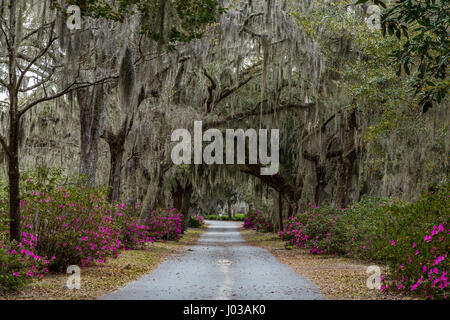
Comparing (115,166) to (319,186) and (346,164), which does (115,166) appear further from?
(319,186)

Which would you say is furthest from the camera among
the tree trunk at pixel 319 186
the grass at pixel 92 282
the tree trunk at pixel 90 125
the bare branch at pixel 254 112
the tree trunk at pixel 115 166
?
the tree trunk at pixel 319 186

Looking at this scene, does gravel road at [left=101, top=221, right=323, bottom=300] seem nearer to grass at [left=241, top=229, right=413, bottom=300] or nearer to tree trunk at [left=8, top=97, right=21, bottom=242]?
grass at [left=241, top=229, right=413, bottom=300]

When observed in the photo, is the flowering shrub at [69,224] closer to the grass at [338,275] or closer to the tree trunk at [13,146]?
the tree trunk at [13,146]

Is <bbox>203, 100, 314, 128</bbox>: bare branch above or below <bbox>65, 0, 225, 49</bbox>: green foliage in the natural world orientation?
below

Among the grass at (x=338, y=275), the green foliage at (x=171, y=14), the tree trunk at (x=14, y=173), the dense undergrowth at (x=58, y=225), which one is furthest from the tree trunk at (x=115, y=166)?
the tree trunk at (x=14, y=173)

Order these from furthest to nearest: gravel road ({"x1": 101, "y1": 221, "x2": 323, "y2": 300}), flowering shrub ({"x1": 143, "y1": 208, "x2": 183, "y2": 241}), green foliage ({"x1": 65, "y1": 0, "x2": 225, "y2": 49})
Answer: flowering shrub ({"x1": 143, "y1": 208, "x2": 183, "y2": 241}) → green foliage ({"x1": 65, "y1": 0, "x2": 225, "y2": 49}) → gravel road ({"x1": 101, "y1": 221, "x2": 323, "y2": 300})

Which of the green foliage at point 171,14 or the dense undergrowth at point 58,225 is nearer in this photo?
the dense undergrowth at point 58,225

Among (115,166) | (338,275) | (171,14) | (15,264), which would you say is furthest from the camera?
(115,166)

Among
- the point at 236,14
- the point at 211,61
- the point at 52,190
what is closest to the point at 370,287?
the point at 52,190

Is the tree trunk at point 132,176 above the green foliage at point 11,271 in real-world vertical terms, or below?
above

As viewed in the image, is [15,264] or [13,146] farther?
[13,146]

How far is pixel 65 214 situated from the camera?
9.07 m

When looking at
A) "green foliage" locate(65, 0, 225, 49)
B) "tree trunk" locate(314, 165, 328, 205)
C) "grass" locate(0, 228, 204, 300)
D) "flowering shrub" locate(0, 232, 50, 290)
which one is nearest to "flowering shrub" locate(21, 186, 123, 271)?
"grass" locate(0, 228, 204, 300)

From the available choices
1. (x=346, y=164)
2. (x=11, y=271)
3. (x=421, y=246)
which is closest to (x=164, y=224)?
(x=346, y=164)
